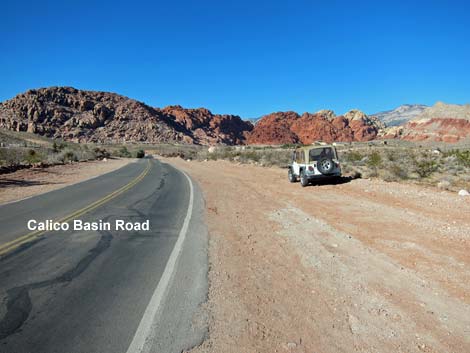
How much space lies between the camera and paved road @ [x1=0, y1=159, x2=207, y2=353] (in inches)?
148

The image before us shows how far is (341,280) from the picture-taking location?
5.38m

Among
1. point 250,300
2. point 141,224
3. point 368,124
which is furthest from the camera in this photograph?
point 368,124

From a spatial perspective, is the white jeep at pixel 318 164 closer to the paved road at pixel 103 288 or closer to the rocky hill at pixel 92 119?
the paved road at pixel 103 288

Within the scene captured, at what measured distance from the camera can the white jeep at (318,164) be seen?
634 inches

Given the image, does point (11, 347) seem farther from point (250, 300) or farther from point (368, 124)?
point (368, 124)

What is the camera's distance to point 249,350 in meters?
3.56

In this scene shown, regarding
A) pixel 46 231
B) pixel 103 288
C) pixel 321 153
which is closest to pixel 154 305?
pixel 103 288

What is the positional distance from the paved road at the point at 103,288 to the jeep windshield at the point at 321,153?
854cm

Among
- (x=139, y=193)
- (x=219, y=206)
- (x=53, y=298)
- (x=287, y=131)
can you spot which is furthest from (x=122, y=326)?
(x=287, y=131)

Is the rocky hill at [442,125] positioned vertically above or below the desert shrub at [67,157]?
above

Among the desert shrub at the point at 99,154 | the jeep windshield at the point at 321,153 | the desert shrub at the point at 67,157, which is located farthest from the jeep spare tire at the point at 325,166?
the desert shrub at the point at 99,154

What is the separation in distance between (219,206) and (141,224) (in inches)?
139

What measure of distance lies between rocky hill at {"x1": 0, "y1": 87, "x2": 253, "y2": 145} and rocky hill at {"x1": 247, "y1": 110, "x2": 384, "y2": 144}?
1221 inches

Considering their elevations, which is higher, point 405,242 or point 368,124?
point 368,124
